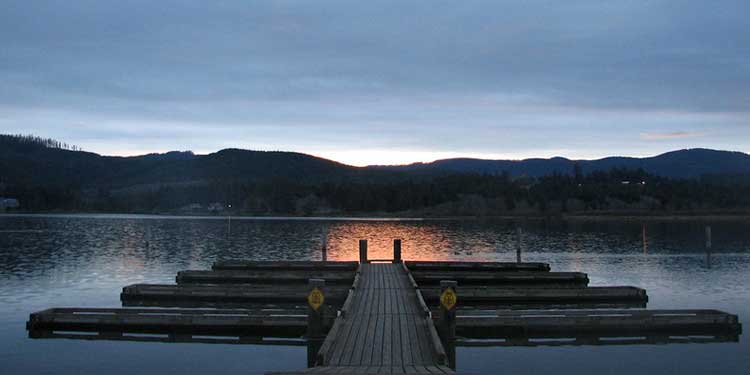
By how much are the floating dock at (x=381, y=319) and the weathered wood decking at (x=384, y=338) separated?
0.02 meters

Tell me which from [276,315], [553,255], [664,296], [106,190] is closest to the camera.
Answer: [276,315]

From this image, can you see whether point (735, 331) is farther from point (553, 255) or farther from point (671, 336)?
point (553, 255)

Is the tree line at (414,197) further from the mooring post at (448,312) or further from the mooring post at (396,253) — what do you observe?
the mooring post at (448,312)

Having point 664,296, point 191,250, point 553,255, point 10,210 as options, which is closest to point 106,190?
point 10,210

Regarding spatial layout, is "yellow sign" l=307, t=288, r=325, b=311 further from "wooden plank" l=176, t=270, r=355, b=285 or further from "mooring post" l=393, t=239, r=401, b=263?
"mooring post" l=393, t=239, r=401, b=263

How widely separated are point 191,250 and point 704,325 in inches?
1474

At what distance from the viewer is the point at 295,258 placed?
43.7 meters

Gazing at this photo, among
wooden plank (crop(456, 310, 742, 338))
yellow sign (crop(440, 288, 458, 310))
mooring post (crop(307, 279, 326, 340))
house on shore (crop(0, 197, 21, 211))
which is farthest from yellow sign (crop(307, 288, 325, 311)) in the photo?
house on shore (crop(0, 197, 21, 211))

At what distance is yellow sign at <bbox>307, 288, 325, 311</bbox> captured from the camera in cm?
1481

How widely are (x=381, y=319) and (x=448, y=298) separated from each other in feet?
7.36

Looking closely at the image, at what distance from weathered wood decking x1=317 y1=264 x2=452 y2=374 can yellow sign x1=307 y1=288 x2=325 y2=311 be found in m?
0.57

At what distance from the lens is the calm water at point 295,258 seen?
16406 mm

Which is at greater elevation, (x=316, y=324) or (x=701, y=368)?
(x=316, y=324)

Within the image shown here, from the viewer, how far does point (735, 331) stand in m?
18.7
